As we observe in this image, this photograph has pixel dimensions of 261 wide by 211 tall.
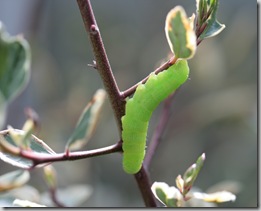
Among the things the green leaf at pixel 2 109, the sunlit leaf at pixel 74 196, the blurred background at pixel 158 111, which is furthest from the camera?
the blurred background at pixel 158 111

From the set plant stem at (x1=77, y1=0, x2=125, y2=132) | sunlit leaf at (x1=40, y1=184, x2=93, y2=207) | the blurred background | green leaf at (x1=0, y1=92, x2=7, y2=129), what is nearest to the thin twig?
plant stem at (x1=77, y1=0, x2=125, y2=132)

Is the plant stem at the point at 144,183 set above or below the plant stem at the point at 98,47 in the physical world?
below

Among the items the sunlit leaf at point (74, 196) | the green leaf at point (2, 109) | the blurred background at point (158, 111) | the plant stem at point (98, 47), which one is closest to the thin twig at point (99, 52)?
the plant stem at point (98, 47)

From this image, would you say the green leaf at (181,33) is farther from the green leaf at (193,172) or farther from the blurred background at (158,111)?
the blurred background at (158,111)

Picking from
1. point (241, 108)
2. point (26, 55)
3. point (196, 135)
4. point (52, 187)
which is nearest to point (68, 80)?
point (196, 135)

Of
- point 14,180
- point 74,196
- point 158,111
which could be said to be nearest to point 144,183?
point 14,180

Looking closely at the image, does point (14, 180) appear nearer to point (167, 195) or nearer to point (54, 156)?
point (54, 156)

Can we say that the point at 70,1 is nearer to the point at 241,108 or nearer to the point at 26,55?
the point at 241,108
